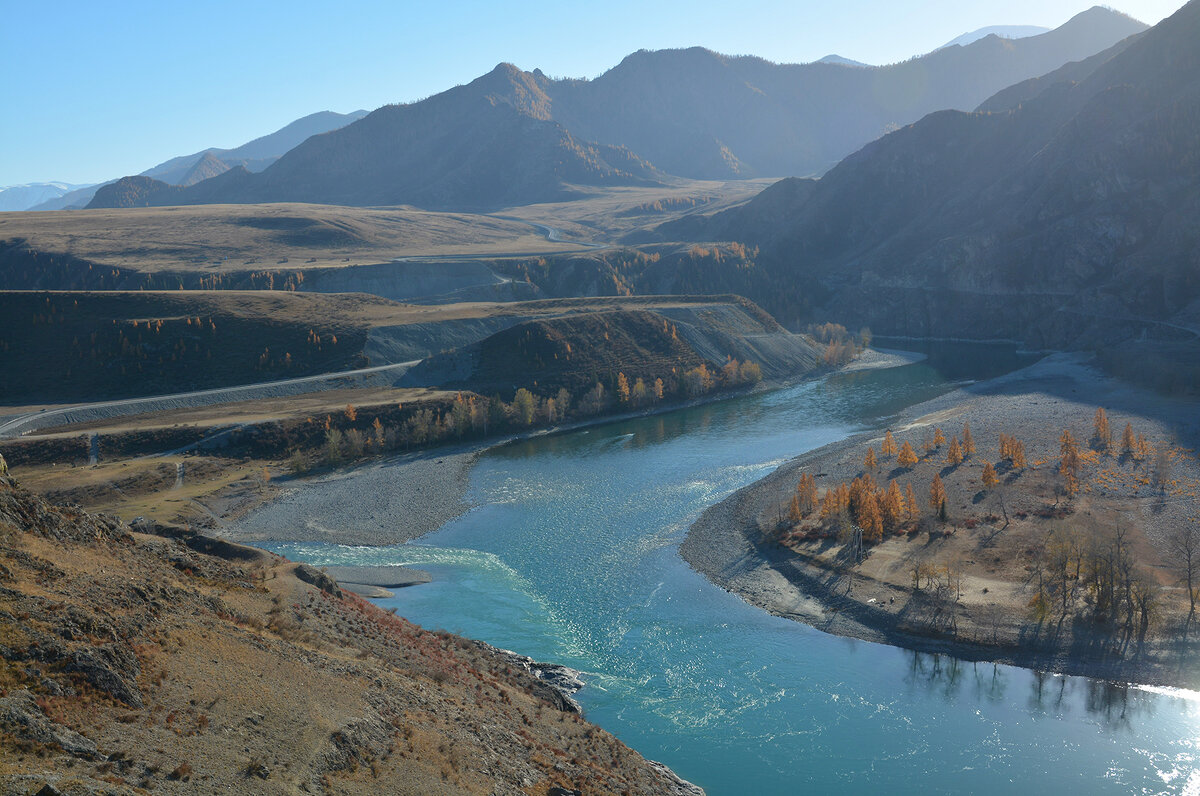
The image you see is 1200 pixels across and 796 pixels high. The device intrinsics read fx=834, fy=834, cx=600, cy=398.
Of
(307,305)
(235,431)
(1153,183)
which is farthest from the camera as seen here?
(1153,183)

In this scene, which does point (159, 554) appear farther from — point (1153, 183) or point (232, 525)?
point (1153, 183)

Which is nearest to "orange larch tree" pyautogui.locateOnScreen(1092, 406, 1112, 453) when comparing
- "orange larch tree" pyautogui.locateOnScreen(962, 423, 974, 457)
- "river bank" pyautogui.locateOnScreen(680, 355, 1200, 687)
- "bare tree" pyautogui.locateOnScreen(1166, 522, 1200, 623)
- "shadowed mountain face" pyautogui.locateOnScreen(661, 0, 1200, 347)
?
"river bank" pyautogui.locateOnScreen(680, 355, 1200, 687)

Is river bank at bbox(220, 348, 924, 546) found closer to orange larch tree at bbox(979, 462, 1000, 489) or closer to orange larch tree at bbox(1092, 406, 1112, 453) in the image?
orange larch tree at bbox(979, 462, 1000, 489)

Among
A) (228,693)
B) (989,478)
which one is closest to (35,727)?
(228,693)

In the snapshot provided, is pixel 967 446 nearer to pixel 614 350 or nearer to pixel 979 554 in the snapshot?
pixel 979 554

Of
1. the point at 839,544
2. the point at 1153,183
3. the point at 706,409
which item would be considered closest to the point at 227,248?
the point at 706,409

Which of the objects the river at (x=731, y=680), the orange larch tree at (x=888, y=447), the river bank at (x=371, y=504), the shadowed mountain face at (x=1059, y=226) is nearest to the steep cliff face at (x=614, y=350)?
the river bank at (x=371, y=504)
